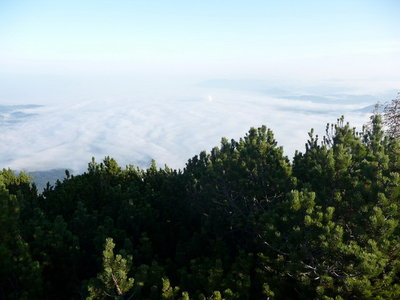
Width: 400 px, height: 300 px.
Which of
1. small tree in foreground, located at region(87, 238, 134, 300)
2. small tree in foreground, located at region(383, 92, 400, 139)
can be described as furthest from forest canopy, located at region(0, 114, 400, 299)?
small tree in foreground, located at region(383, 92, 400, 139)

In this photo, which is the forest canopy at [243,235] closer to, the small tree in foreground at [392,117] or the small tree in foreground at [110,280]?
the small tree in foreground at [110,280]

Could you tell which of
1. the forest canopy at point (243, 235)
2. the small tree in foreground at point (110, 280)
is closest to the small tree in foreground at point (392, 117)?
the forest canopy at point (243, 235)

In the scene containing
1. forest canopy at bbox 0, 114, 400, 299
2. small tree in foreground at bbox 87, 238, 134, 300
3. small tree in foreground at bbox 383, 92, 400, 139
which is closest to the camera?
small tree in foreground at bbox 87, 238, 134, 300

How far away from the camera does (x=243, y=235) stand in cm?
1370

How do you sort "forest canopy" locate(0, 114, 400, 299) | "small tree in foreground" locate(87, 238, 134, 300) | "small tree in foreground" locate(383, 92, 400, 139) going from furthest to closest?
"small tree in foreground" locate(383, 92, 400, 139), "forest canopy" locate(0, 114, 400, 299), "small tree in foreground" locate(87, 238, 134, 300)

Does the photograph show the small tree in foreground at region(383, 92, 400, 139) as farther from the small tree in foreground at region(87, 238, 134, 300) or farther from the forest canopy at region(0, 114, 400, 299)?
the small tree in foreground at region(87, 238, 134, 300)

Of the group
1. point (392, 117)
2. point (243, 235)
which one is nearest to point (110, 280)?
point (243, 235)

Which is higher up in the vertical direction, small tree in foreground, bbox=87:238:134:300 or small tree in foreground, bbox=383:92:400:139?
small tree in foreground, bbox=383:92:400:139

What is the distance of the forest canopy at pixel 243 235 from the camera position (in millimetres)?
8844

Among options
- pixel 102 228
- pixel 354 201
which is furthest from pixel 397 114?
pixel 102 228

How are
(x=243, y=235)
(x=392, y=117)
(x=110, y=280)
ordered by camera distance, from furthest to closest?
1. (x=392, y=117)
2. (x=243, y=235)
3. (x=110, y=280)

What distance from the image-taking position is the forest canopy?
8.84m

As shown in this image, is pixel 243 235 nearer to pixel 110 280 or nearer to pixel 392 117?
pixel 110 280

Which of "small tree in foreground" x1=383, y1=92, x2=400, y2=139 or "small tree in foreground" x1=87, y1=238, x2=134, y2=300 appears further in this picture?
"small tree in foreground" x1=383, y1=92, x2=400, y2=139
